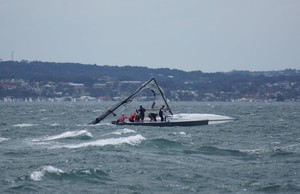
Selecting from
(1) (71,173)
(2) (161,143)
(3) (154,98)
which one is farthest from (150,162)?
(3) (154,98)

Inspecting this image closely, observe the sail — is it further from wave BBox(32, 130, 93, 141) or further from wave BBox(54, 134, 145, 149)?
wave BBox(54, 134, 145, 149)

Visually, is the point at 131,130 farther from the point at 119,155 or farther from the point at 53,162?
the point at 53,162

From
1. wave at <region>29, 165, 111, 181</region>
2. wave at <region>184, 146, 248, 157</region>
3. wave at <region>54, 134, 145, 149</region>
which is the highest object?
wave at <region>54, 134, 145, 149</region>

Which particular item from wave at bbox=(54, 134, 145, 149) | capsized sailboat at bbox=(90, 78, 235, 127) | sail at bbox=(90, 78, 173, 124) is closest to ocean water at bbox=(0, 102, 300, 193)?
wave at bbox=(54, 134, 145, 149)

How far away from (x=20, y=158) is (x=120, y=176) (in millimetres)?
7328

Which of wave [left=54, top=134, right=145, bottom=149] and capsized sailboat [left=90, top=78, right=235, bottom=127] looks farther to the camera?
capsized sailboat [left=90, top=78, right=235, bottom=127]

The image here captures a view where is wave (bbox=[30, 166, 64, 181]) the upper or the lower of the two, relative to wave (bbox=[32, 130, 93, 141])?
lower

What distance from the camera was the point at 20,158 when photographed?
34.4 metres

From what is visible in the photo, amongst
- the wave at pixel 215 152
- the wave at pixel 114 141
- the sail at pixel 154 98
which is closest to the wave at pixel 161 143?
the wave at pixel 114 141

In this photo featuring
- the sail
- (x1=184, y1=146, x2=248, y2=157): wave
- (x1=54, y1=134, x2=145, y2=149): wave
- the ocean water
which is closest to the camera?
the ocean water

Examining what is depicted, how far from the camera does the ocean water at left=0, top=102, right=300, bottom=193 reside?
87.7ft

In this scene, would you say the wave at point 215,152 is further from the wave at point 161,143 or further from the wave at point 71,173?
the wave at point 71,173

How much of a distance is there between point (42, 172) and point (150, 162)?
5.65 meters

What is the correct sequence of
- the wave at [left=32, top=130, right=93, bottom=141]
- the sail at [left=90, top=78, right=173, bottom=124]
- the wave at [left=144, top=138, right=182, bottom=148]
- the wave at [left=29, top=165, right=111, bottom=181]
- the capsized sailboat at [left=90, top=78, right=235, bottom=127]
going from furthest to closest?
1. the sail at [left=90, top=78, right=173, bottom=124]
2. the capsized sailboat at [left=90, top=78, right=235, bottom=127]
3. the wave at [left=32, top=130, right=93, bottom=141]
4. the wave at [left=144, top=138, right=182, bottom=148]
5. the wave at [left=29, top=165, right=111, bottom=181]
